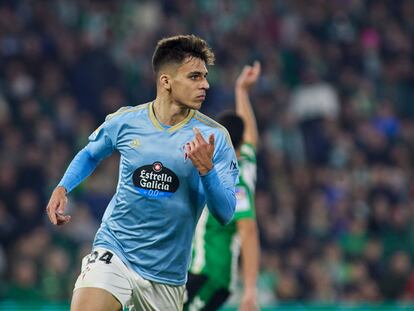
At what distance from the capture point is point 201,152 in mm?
5691

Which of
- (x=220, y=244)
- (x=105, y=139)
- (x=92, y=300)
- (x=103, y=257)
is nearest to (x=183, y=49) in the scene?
(x=105, y=139)

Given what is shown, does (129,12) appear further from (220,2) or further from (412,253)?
(412,253)

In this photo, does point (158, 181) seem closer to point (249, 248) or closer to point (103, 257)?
point (103, 257)

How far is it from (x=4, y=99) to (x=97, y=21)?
262cm

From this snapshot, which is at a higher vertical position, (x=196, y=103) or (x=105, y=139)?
(x=196, y=103)

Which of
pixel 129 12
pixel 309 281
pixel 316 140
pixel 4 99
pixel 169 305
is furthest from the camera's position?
pixel 129 12

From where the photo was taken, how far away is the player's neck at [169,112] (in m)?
6.36

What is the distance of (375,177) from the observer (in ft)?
49.8

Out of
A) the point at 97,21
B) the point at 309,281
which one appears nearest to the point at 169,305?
the point at 309,281

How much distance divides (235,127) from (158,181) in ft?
6.55

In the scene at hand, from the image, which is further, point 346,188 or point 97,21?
point 97,21

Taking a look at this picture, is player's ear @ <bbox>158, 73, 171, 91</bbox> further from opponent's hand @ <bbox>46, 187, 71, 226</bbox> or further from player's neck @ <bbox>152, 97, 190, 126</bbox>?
opponent's hand @ <bbox>46, 187, 71, 226</bbox>

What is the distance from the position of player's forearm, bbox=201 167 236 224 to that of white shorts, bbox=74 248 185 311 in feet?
2.12

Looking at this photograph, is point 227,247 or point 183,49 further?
point 227,247
